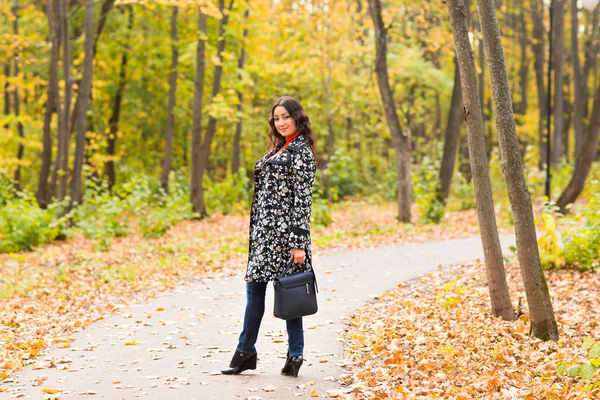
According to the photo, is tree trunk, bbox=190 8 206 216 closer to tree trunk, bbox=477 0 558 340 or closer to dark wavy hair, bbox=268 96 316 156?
tree trunk, bbox=477 0 558 340

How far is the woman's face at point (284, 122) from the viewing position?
230 inches

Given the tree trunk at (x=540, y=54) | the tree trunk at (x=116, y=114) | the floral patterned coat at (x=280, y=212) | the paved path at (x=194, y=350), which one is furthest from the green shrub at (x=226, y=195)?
the floral patterned coat at (x=280, y=212)

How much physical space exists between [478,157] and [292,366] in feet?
10.2

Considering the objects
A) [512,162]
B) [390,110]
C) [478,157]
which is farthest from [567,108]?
[512,162]

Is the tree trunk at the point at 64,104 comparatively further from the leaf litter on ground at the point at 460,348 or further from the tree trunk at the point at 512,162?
the tree trunk at the point at 512,162

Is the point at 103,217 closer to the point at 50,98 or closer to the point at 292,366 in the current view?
the point at 50,98

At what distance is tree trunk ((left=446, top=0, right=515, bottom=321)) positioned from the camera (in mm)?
7355

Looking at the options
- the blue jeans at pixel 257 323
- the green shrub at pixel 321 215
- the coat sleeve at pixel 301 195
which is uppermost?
the coat sleeve at pixel 301 195

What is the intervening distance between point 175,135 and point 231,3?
1193 centimetres

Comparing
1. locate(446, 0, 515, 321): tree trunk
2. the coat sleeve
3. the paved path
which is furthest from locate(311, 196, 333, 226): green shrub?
the coat sleeve

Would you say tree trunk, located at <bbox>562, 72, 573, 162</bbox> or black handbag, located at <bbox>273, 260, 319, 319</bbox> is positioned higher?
tree trunk, located at <bbox>562, 72, 573, 162</bbox>

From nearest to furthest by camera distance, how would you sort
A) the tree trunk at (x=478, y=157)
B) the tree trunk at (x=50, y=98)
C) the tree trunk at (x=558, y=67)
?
the tree trunk at (x=478, y=157), the tree trunk at (x=50, y=98), the tree trunk at (x=558, y=67)

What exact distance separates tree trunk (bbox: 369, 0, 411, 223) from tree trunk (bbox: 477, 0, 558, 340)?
37.1 feet

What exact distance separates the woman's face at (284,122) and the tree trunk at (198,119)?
1391cm
